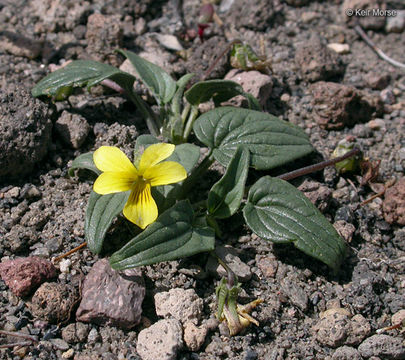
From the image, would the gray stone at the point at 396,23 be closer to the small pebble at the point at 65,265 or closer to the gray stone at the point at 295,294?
the gray stone at the point at 295,294

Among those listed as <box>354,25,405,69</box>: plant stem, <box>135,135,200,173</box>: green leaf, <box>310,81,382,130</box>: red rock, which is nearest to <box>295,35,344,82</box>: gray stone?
<box>310,81,382,130</box>: red rock

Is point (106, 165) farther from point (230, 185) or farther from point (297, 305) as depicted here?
point (297, 305)

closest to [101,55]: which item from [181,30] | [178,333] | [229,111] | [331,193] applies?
[181,30]

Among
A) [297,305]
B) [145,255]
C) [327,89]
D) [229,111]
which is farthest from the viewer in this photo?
[327,89]

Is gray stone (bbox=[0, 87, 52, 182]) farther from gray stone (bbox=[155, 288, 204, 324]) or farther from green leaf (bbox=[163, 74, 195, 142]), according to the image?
gray stone (bbox=[155, 288, 204, 324])

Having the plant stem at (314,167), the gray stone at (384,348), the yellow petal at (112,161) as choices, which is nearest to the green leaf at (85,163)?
the yellow petal at (112,161)
